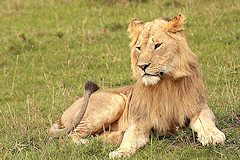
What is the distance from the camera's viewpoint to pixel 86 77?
6777mm

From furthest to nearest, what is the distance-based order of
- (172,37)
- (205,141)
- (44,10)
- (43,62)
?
(44,10) → (43,62) → (172,37) → (205,141)

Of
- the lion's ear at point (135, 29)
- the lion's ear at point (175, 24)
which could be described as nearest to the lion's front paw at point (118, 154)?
the lion's ear at point (135, 29)

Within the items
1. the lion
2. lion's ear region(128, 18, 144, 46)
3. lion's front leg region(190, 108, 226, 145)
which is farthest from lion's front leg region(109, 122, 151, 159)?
lion's ear region(128, 18, 144, 46)

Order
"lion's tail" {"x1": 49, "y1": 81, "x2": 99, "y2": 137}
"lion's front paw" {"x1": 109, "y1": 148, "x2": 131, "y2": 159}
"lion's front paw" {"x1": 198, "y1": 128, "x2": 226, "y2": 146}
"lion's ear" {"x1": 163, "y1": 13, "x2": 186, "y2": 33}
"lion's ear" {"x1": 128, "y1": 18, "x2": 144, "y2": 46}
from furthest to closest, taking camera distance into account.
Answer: "lion's tail" {"x1": 49, "y1": 81, "x2": 99, "y2": 137} < "lion's ear" {"x1": 128, "y1": 18, "x2": 144, "y2": 46} < "lion's ear" {"x1": 163, "y1": 13, "x2": 186, "y2": 33} < "lion's front paw" {"x1": 109, "y1": 148, "x2": 131, "y2": 159} < "lion's front paw" {"x1": 198, "y1": 128, "x2": 226, "y2": 146}

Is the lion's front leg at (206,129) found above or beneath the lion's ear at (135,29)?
beneath

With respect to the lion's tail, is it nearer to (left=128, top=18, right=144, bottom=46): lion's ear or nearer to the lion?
the lion

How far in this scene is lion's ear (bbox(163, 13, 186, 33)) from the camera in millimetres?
3570

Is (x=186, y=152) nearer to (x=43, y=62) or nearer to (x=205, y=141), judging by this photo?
(x=205, y=141)

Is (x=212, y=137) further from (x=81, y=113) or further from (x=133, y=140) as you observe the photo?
(x=81, y=113)

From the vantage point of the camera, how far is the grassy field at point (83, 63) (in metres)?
3.64

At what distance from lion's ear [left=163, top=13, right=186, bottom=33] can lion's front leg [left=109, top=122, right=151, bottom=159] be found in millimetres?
984

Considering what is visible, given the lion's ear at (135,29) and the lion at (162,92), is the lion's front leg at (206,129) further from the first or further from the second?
the lion's ear at (135,29)

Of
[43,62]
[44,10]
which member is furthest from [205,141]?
[44,10]

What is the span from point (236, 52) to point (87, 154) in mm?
4004
